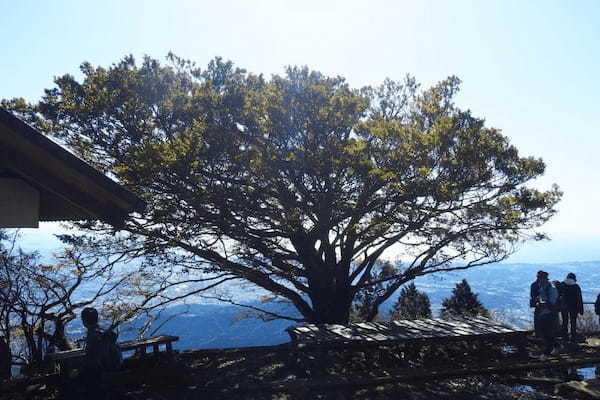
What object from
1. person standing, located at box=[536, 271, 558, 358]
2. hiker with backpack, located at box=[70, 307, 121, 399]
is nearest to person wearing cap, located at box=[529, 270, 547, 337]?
person standing, located at box=[536, 271, 558, 358]

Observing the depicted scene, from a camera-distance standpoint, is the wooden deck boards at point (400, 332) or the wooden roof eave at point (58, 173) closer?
the wooden roof eave at point (58, 173)

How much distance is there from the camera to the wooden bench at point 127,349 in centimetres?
667

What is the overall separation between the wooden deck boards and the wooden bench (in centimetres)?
247

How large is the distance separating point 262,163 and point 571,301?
8.50 meters

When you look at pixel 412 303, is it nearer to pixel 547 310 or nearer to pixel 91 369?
pixel 547 310

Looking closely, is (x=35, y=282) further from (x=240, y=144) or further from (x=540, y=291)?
(x=540, y=291)

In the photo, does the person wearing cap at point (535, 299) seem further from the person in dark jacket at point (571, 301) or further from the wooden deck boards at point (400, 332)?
the person in dark jacket at point (571, 301)

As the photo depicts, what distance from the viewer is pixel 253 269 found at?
13383 millimetres

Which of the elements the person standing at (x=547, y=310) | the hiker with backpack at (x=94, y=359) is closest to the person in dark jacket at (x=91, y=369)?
the hiker with backpack at (x=94, y=359)

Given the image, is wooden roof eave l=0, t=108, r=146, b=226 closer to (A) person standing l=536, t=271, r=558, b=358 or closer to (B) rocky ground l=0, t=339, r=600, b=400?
(B) rocky ground l=0, t=339, r=600, b=400

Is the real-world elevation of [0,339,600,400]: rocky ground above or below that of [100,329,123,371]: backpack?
below

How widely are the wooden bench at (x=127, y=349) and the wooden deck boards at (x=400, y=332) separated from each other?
8.10 ft

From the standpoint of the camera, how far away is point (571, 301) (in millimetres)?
11609

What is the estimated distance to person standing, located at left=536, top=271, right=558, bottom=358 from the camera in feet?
32.6
